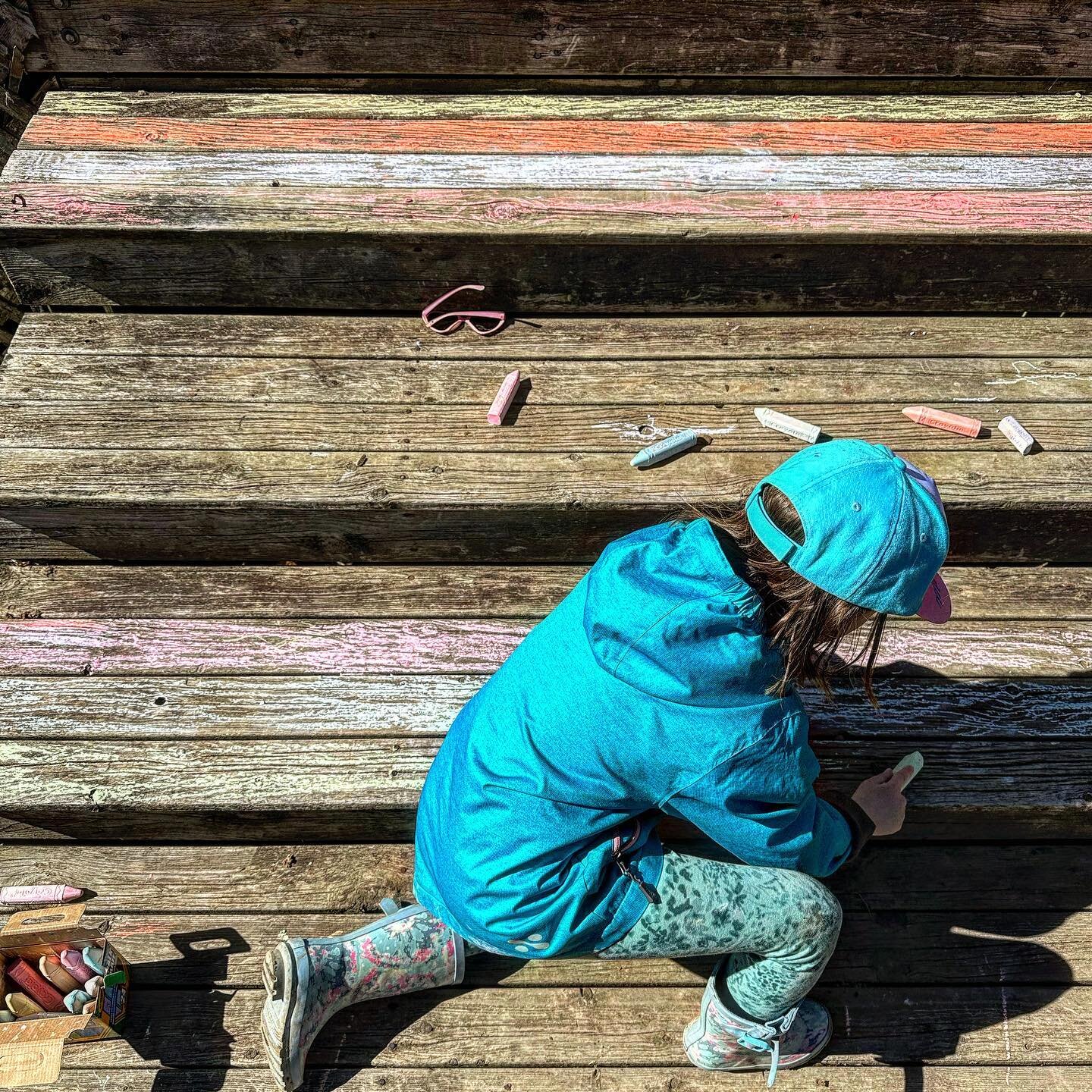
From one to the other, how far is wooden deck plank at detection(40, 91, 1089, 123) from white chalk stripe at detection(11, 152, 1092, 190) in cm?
23

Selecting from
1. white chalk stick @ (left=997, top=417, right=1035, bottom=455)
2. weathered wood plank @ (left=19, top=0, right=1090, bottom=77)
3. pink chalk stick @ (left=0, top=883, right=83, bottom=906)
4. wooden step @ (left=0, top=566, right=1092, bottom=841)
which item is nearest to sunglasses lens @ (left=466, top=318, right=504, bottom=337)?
wooden step @ (left=0, top=566, right=1092, bottom=841)

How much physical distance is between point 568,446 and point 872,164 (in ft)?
4.47

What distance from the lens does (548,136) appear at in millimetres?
2939

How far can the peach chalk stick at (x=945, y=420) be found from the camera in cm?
258

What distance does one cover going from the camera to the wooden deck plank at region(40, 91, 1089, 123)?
9.87 ft

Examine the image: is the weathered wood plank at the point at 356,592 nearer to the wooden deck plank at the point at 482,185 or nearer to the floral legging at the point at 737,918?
the floral legging at the point at 737,918

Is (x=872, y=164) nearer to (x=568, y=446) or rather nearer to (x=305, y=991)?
(x=568, y=446)

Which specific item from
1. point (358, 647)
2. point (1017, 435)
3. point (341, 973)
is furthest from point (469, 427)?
point (1017, 435)

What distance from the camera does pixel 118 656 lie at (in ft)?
8.04

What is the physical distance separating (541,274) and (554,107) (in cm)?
70

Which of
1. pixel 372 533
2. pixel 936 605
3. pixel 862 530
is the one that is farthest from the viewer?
pixel 372 533

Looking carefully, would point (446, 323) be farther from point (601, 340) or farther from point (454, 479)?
point (454, 479)

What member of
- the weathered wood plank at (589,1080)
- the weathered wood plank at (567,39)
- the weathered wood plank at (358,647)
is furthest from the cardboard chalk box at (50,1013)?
the weathered wood plank at (567,39)

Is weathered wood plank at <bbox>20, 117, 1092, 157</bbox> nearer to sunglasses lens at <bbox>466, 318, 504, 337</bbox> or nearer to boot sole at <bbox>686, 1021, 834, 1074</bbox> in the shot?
sunglasses lens at <bbox>466, 318, 504, 337</bbox>
